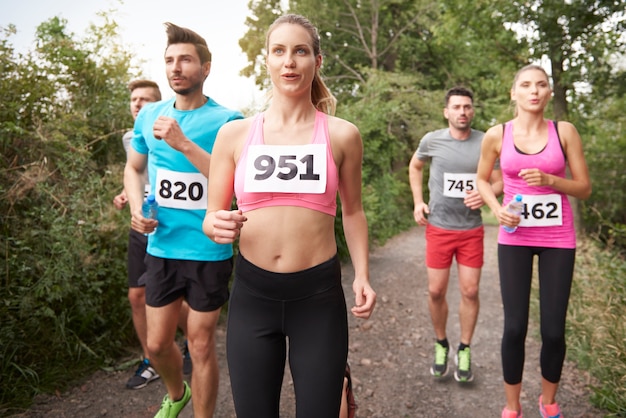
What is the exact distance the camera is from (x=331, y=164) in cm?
194

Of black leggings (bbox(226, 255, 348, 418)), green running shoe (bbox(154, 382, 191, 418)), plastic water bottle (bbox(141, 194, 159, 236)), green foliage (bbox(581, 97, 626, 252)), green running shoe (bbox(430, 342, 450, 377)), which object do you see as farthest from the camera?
green foliage (bbox(581, 97, 626, 252))

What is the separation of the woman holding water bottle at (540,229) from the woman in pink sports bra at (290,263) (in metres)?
1.51

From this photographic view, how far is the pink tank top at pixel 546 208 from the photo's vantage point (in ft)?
9.80

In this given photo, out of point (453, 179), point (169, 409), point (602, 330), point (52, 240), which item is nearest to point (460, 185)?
point (453, 179)

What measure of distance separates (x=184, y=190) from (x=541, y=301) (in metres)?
2.29

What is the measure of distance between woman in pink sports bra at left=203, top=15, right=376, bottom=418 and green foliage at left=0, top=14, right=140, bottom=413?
235 centimetres

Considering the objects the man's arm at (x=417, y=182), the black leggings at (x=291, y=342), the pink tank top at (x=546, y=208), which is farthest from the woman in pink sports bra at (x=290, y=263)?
the man's arm at (x=417, y=182)

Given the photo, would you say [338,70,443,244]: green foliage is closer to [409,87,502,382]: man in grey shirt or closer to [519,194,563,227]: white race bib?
[409,87,502,382]: man in grey shirt

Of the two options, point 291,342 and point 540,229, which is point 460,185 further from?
point 291,342

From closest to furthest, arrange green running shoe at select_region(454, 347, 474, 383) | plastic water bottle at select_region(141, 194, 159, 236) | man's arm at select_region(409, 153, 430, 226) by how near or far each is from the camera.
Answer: plastic water bottle at select_region(141, 194, 159, 236)
green running shoe at select_region(454, 347, 474, 383)
man's arm at select_region(409, 153, 430, 226)

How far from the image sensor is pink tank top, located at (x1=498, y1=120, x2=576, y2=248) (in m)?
2.99

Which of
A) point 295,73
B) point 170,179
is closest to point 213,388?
point 170,179

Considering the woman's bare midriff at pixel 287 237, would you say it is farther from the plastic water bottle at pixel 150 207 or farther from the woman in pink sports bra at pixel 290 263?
the plastic water bottle at pixel 150 207

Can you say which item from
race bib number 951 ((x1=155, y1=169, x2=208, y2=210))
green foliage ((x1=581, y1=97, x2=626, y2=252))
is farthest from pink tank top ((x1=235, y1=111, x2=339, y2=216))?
green foliage ((x1=581, y1=97, x2=626, y2=252))
